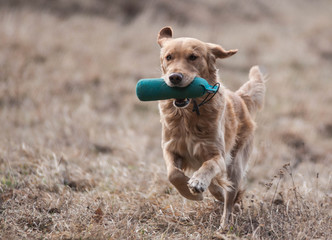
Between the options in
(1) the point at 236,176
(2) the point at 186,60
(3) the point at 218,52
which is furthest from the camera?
(1) the point at 236,176

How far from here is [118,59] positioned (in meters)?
11.3

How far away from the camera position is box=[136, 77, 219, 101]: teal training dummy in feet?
11.9

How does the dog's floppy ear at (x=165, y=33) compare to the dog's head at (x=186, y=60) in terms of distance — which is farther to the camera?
the dog's floppy ear at (x=165, y=33)

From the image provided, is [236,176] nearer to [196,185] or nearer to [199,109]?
[199,109]

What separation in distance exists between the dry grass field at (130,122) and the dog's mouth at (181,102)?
1.77 feet

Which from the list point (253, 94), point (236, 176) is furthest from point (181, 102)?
point (253, 94)

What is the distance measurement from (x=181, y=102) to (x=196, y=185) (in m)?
0.79

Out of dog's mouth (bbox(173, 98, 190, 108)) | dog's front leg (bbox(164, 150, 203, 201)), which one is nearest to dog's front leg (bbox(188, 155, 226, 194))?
dog's front leg (bbox(164, 150, 203, 201))

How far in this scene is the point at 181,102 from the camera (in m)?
3.73

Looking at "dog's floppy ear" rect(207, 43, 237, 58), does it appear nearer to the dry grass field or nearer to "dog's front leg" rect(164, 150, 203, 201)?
the dry grass field

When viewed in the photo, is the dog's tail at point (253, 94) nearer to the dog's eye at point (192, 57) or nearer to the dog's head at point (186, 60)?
the dog's head at point (186, 60)

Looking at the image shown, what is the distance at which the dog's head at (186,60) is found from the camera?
363cm

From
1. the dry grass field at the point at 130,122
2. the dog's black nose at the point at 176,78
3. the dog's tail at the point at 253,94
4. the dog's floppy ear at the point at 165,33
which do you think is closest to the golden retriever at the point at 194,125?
the dog's black nose at the point at 176,78

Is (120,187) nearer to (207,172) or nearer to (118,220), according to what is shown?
(118,220)
